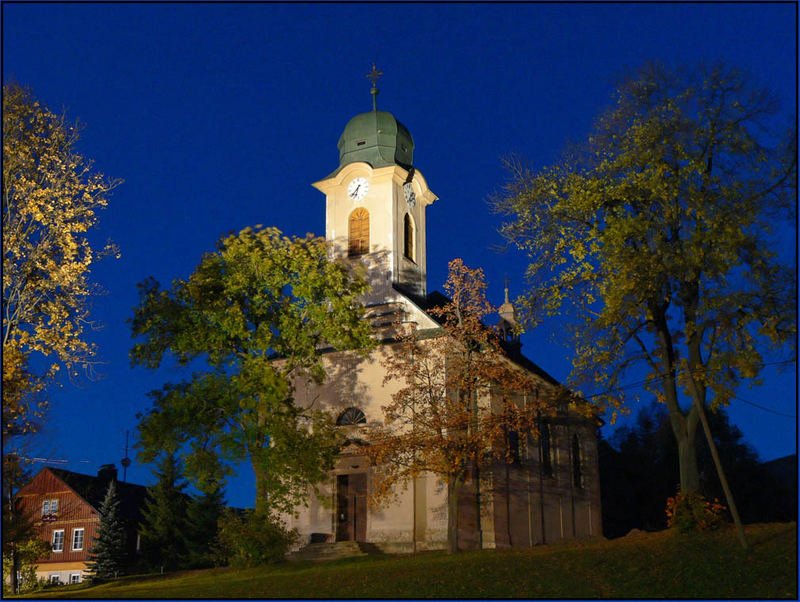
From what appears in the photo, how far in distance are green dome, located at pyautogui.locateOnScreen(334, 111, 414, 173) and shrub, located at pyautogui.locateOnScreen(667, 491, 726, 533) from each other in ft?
66.1

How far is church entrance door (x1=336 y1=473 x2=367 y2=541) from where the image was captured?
3092cm

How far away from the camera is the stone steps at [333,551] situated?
2850cm

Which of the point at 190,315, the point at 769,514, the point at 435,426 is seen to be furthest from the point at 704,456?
the point at 190,315

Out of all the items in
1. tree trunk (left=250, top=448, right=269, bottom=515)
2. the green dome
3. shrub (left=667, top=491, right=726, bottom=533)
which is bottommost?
shrub (left=667, top=491, right=726, bottom=533)

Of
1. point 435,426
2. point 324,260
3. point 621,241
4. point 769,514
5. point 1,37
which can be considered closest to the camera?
point 1,37

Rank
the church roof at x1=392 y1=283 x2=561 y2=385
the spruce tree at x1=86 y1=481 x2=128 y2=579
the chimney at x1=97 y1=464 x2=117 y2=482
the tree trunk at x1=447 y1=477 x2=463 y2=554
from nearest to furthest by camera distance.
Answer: the tree trunk at x1=447 y1=477 x2=463 y2=554
the church roof at x1=392 y1=283 x2=561 y2=385
the spruce tree at x1=86 y1=481 x2=128 y2=579
the chimney at x1=97 y1=464 x2=117 y2=482

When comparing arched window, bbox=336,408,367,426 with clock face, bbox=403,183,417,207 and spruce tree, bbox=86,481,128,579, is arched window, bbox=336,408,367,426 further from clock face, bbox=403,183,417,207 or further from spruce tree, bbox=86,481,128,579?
spruce tree, bbox=86,481,128,579

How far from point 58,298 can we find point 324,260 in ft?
Result: 36.0

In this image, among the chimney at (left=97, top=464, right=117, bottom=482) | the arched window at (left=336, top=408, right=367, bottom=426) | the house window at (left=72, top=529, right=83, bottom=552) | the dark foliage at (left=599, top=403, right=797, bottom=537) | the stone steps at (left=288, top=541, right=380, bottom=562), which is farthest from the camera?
the chimney at (left=97, top=464, right=117, bottom=482)

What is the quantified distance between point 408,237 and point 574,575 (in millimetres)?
21356

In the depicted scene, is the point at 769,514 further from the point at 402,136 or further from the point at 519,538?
the point at 402,136

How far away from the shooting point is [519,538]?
31.4 meters

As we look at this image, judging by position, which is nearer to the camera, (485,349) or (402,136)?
(485,349)

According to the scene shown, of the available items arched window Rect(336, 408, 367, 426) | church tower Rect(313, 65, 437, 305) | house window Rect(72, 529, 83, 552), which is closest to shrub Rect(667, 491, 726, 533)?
arched window Rect(336, 408, 367, 426)
